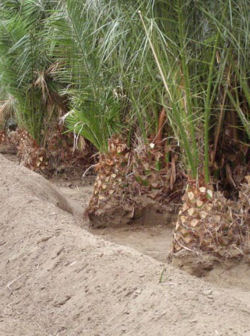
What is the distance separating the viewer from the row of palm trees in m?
5.71

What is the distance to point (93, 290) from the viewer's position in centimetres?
474

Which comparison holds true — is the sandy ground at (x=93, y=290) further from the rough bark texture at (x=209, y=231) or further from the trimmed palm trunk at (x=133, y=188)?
the trimmed palm trunk at (x=133, y=188)

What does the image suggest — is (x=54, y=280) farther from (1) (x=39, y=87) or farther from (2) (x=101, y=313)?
(1) (x=39, y=87)

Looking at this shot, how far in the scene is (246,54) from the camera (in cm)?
587

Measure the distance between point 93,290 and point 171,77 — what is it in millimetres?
2109

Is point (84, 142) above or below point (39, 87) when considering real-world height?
below

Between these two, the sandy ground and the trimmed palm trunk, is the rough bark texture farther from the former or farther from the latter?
the trimmed palm trunk

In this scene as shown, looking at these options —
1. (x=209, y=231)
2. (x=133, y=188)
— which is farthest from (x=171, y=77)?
(x=133, y=188)

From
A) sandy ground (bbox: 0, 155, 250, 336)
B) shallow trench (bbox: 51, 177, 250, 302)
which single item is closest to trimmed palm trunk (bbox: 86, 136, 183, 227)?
shallow trench (bbox: 51, 177, 250, 302)

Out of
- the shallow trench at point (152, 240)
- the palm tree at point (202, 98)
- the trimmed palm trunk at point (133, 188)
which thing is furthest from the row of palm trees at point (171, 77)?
the shallow trench at point (152, 240)

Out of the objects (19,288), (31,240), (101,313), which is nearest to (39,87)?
(31,240)

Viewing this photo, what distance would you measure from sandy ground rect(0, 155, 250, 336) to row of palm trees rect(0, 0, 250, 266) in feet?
3.85

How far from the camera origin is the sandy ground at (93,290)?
3973 millimetres

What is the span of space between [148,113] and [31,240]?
251cm
